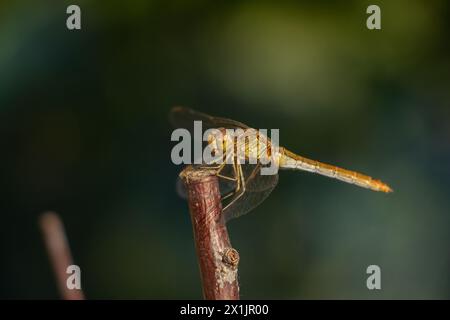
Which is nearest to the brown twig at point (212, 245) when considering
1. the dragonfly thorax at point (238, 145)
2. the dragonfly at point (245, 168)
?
the dragonfly at point (245, 168)

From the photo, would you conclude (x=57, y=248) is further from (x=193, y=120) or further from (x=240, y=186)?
(x=193, y=120)

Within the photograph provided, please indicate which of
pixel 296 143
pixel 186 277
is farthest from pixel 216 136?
pixel 186 277

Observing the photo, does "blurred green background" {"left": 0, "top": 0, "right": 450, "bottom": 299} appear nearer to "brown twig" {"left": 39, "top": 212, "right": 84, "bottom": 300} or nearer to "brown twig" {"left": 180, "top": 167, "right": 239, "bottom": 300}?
"brown twig" {"left": 180, "top": 167, "right": 239, "bottom": 300}

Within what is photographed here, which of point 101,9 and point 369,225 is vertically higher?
point 101,9

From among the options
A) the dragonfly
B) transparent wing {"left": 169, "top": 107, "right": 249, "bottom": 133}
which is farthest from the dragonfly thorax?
transparent wing {"left": 169, "top": 107, "right": 249, "bottom": 133}

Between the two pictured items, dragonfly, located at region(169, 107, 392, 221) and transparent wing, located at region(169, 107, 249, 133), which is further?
transparent wing, located at region(169, 107, 249, 133)

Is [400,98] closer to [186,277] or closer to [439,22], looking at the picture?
[439,22]

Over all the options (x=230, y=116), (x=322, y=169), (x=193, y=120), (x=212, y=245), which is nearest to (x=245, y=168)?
(x=322, y=169)

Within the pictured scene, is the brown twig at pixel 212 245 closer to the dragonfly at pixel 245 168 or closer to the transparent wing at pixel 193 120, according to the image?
the dragonfly at pixel 245 168
